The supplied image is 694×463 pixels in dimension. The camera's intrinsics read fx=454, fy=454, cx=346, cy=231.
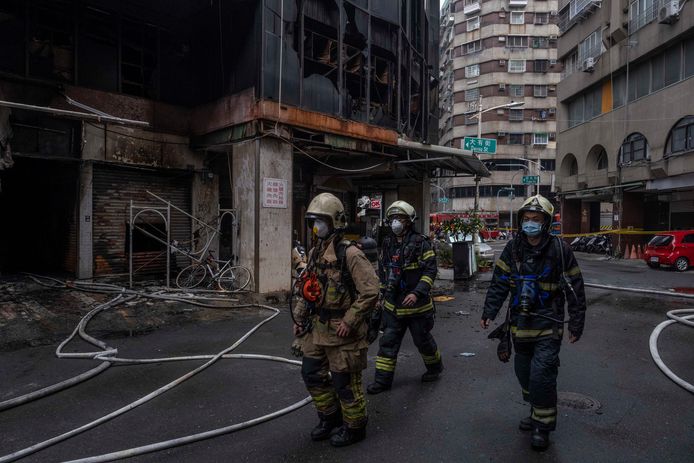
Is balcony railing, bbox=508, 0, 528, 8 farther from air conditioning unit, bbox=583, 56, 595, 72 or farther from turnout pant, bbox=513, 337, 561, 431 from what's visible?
turnout pant, bbox=513, 337, 561, 431

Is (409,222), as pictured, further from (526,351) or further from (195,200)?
(195,200)

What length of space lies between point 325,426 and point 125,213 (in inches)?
363

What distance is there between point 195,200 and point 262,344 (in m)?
6.77

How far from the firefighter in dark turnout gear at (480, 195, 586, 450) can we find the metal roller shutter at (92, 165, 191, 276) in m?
9.54

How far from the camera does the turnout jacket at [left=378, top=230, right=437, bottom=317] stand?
469 cm

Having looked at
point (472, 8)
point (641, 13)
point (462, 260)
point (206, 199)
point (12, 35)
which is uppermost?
point (472, 8)

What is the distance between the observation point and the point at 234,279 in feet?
32.4

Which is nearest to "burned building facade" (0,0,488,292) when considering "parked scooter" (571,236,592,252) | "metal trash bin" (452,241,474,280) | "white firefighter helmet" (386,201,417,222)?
"metal trash bin" (452,241,474,280)

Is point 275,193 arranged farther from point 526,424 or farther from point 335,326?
point 526,424

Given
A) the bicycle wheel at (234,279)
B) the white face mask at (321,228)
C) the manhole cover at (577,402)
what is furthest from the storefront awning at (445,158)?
the white face mask at (321,228)

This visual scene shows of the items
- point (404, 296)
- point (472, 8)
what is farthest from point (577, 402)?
point (472, 8)

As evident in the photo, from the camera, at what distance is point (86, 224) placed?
10180mm

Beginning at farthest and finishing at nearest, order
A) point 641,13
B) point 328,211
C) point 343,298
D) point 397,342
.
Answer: point 641,13 → point 397,342 → point 328,211 → point 343,298

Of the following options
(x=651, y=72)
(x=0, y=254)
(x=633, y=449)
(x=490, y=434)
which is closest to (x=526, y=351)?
(x=490, y=434)
